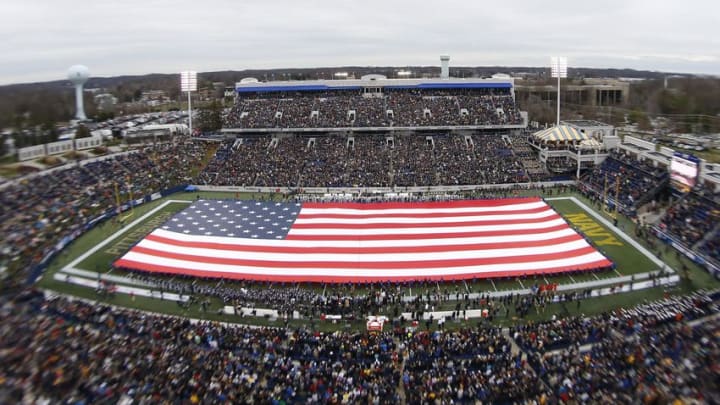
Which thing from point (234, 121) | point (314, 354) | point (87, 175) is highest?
point (234, 121)

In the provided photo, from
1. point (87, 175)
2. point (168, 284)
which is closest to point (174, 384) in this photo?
point (168, 284)

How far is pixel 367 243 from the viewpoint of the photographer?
23.9 metres

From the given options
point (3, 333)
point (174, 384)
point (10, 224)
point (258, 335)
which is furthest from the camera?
point (10, 224)

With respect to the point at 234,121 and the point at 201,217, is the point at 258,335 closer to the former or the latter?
the point at 201,217

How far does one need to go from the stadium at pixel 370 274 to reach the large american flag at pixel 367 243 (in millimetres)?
137

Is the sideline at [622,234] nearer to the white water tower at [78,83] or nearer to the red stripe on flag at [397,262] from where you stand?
the red stripe on flag at [397,262]

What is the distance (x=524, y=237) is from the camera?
23.8 meters

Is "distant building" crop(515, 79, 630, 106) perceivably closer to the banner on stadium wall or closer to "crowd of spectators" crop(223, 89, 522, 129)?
→ "crowd of spectators" crop(223, 89, 522, 129)

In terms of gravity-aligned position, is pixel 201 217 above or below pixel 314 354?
above

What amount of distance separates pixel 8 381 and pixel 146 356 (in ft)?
10.6

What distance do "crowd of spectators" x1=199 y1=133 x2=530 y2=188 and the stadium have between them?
228 millimetres

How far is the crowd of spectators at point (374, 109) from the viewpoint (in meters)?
44.8

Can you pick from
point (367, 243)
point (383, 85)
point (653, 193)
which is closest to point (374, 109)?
point (383, 85)

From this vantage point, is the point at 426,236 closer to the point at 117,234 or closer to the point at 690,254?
the point at 690,254
